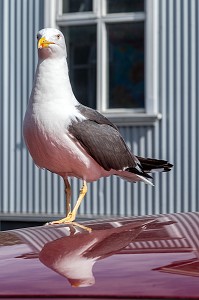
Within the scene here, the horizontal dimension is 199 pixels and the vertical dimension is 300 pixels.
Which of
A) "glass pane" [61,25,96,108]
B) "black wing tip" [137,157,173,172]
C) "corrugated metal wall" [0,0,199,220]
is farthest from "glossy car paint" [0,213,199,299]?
"glass pane" [61,25,96,108]

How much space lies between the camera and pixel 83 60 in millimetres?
11438

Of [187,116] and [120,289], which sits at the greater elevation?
[187,116]

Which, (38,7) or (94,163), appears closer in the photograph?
(94,163)

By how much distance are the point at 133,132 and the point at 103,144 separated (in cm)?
600

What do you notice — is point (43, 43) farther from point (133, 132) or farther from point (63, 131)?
point (133, 132)

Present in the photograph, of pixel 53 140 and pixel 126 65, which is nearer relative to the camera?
pixel 53 140

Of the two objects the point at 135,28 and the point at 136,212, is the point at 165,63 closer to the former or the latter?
the point at 135,28

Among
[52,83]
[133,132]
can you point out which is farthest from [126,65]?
[52,83]

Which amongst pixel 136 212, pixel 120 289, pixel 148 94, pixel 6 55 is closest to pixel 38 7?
pixel 6 55

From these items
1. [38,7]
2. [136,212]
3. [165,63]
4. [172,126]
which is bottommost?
[136,212]

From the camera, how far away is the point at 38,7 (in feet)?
37.1

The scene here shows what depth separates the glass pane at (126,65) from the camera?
36.3ft

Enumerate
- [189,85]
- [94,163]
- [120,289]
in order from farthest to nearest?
[189,85]
[94,163]
[120,289]

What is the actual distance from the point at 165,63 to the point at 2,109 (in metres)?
1.92
